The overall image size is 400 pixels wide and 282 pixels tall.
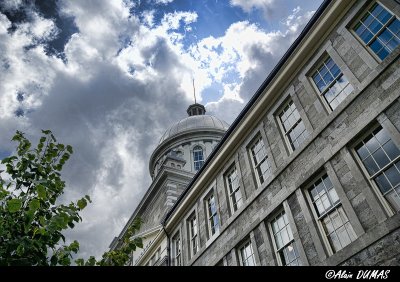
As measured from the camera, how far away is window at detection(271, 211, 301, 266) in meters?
10.4

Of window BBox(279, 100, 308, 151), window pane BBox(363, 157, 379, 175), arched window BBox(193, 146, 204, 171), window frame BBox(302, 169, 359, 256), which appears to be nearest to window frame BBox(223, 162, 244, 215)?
window BBox(279, 100, 308, 151)

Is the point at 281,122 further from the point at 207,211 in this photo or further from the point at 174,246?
the point at 174,246

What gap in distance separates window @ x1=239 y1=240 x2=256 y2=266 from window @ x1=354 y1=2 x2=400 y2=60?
770cm

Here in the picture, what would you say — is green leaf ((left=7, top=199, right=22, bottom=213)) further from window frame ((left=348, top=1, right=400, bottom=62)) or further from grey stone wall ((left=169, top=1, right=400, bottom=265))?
window frame ((left=348, top=1, right=400, bottom=62))

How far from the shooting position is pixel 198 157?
135 feet

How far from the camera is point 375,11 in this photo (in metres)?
9.95

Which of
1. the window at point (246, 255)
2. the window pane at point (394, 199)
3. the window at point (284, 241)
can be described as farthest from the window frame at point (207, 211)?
the window pane at point (394, 199)

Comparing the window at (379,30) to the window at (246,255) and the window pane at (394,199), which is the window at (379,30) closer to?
the window pane at (394,199)

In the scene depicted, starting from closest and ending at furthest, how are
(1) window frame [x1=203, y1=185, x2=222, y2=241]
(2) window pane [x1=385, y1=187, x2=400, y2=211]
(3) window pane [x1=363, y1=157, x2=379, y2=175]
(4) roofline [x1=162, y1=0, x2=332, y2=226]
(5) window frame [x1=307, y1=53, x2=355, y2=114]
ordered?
(2) window pane [x1=385, y1=187, x2=400, y2=211]
(3) window pane [x1=363, y1=157, x2=379, y2=175]
(5) window frame [x1=307, y1=53, x2=355, y2=114]
(4) roofline [x1=162, y1=0, x2=332, y2=226]
(1) window frame [x1=203, y1=185, x2=222, y2=241]

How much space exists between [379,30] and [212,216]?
10.2 meters

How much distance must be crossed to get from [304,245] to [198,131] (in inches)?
1356

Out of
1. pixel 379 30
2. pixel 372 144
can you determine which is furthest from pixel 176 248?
pixel 379 30
